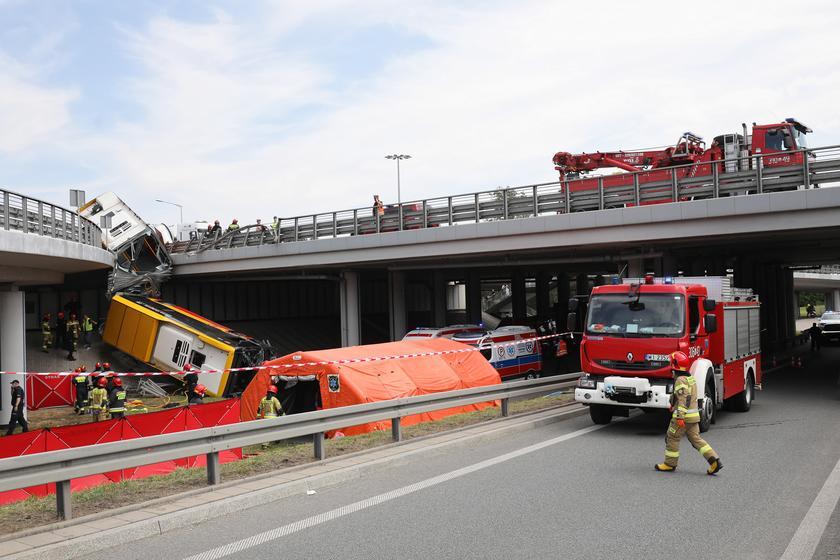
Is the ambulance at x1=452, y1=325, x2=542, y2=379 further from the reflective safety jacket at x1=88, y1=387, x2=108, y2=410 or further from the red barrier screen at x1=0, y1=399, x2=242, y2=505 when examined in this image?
the reflective safety jacket at x1=88, y1=387, x2=108, y2=410

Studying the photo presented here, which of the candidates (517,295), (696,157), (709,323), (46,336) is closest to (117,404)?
(46,336)

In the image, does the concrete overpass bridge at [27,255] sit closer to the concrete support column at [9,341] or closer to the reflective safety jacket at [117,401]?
the concrete support column at [9,341]

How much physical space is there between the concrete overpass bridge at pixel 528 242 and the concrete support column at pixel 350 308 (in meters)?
0.05

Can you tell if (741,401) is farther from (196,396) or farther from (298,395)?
(196,396)

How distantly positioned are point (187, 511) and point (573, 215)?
19.0 m

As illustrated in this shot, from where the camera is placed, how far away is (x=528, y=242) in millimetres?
25797

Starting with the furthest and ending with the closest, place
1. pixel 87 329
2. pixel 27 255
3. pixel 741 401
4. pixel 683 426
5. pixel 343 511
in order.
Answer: pixel 87 329 < pixel 27 255 < pixel 741 401 < pixel 683 426 < pixel 343 511

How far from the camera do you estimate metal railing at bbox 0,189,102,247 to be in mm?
17234

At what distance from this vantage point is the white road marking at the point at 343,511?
243 inches

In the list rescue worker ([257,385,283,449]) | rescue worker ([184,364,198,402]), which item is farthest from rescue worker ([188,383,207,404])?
rescue worker ([257,385,283,449])

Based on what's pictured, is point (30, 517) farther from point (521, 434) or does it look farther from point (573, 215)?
point (573, 215)

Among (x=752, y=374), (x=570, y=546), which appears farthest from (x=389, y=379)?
(x=570, y=546)

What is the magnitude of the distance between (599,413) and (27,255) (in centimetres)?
1464

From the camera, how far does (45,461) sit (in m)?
6.39
